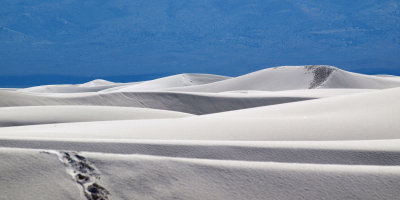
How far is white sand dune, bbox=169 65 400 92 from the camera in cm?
2491

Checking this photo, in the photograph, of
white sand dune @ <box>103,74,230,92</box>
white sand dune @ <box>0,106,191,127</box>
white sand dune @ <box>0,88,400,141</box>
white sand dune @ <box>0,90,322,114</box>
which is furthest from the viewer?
white sand dune @ <box>103,74,230,92</box>

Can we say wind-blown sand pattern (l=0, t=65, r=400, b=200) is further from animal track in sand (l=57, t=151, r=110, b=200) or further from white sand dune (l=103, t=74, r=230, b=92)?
white sand dune (l=103, t=74, r=230, b=92)

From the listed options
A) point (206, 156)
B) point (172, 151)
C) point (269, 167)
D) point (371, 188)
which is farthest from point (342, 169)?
point (172, 151)

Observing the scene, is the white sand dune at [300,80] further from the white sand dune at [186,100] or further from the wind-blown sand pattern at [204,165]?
the wind-blown sand pattern at [204,165]

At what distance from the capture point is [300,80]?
25.8 meters

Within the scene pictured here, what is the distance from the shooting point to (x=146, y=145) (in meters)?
2.69

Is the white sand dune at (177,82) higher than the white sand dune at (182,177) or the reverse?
higher

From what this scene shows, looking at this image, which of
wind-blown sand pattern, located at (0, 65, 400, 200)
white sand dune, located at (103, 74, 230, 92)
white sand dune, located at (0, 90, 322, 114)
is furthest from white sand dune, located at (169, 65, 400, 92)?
wind-blown sand pattern, located at (0, 65, 400, 200)

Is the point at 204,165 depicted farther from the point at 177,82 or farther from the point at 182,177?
the point at 177,82

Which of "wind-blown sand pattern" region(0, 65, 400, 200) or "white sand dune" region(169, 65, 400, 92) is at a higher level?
"white sand dune" region(169, 65, 400, 92)

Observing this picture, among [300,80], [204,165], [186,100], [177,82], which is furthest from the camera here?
[177,82]

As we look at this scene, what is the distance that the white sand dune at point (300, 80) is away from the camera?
24.9m

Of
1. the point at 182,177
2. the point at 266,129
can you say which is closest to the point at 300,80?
the point at 266,129

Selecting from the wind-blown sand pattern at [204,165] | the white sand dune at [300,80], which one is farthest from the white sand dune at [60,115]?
the white sand dune at [300,80]
